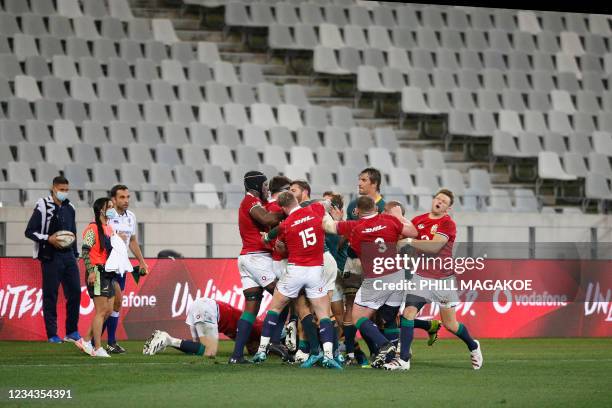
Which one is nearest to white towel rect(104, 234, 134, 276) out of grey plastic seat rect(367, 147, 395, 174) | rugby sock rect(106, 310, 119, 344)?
rugby sock rect(106, 310, 119, 344)

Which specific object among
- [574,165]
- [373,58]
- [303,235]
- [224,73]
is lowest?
[303,235]

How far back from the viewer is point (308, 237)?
38.2 feet

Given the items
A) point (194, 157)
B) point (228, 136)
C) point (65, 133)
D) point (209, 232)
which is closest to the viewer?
point (209, 232)

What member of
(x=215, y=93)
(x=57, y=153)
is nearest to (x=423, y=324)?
(x=57, y=153)

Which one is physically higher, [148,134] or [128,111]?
[128,111]

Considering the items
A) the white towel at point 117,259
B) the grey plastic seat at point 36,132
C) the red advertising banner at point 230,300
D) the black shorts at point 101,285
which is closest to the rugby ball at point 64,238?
the red advertising banner at point 230,300

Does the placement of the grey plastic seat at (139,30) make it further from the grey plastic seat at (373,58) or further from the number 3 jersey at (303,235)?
the number 3 jersey at (303,235)

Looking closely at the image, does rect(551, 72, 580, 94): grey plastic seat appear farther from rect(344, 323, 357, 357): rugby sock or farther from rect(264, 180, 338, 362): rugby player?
rect(344, 323, 357, 357): rugby sock

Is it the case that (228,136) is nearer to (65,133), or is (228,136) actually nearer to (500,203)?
(65,133)

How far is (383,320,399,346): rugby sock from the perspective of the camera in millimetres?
12086

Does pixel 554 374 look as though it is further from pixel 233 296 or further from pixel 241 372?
pixel 233 296

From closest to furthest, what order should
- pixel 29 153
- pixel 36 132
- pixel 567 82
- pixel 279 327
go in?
1. pixel 279 327
2. pixel 29 153
3. pixel 36 132
4. pixel 567 82

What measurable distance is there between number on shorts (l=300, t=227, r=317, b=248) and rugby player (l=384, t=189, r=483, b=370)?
1.09 m

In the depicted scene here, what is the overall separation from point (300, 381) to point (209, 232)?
29.2ft
